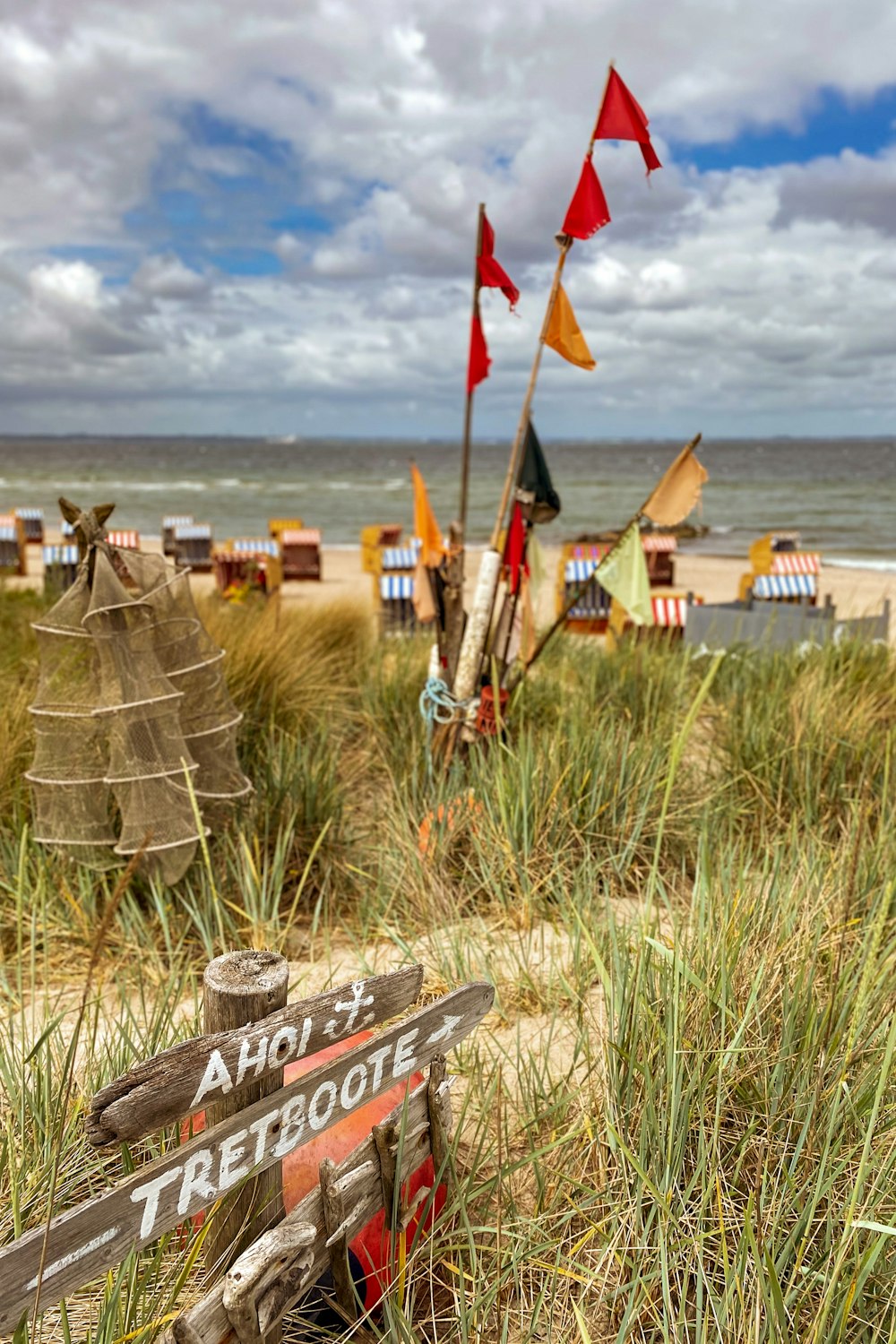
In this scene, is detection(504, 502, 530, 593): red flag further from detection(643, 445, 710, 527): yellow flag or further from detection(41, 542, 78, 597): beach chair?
detection(41, 542, 78, 597): beach chair

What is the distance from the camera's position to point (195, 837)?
3.62 m

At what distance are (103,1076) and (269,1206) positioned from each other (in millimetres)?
620

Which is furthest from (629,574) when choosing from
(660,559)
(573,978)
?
(660,559)

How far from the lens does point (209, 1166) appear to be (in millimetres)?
1634

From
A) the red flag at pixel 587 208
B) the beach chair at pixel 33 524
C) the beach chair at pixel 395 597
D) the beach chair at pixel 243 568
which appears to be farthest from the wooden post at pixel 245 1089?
the beach chair at pixel 33 524

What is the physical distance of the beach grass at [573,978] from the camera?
6.40ft

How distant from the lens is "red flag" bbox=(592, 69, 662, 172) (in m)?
3.88

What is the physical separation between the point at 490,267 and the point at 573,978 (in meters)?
3.02

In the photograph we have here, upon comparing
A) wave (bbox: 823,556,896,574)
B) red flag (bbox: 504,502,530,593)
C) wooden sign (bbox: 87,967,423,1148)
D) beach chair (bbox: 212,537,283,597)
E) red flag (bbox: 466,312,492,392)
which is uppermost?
red flag (bbox: 466,312,492,392)

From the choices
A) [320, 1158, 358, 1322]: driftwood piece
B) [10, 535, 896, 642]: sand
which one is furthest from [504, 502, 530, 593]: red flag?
[10, 535, 896, 642]: sand

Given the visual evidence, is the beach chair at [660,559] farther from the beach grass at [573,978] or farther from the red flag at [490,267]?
the red flag at [490,267]

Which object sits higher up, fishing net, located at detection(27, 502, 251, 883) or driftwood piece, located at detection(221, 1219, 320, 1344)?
fishing net, located at detection(27, 502, 251, 883)

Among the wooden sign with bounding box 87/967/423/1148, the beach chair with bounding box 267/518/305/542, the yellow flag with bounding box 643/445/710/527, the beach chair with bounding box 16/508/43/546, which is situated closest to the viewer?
the wooden sign with bounding box 87/967/423/1148

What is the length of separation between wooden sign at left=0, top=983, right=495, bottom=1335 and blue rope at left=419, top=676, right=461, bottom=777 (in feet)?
7.83
